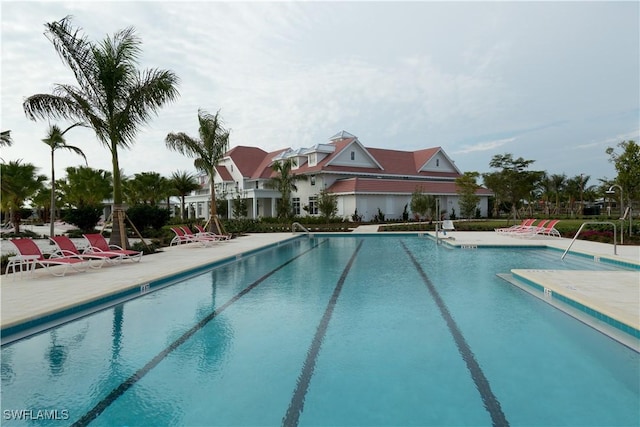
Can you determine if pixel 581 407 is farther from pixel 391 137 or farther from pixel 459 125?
pixel 391 137

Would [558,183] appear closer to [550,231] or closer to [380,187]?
[380,187]

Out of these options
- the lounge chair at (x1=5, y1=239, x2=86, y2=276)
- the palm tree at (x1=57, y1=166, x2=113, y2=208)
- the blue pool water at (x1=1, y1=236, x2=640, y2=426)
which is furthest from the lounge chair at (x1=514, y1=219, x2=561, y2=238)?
the palm tree at (x1=57, y1=166, x2=113, y2=208)

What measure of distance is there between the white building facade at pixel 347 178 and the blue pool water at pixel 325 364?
2723 centimetres

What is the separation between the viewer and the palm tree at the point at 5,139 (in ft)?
63.5

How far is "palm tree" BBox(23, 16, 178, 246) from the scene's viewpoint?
12.2 m

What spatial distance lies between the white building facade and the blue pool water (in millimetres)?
27225

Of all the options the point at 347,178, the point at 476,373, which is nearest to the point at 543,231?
the point at 476,373

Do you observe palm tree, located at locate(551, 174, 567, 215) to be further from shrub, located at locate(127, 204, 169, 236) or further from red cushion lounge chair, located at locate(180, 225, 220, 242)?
shrub, located at locate(127, 204, 169, 236)

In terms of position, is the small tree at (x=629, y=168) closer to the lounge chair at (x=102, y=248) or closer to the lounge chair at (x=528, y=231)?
the lounge chair at (x=528, y=231)

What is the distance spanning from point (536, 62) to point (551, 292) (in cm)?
1990

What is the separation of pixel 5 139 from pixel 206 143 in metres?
9.77

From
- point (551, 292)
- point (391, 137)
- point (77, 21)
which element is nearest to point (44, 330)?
point (551, 292)

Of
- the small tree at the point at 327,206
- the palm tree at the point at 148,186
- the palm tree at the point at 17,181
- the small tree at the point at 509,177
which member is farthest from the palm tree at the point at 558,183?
the palm tree at the point at 17,181

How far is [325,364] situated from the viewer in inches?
183
